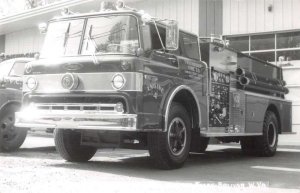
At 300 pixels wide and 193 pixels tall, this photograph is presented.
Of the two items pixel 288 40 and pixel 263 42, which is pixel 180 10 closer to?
pixel 263 42

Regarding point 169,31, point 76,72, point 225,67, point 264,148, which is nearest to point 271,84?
point 264,148

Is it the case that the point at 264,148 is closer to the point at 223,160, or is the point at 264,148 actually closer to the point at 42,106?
the point at 223,160

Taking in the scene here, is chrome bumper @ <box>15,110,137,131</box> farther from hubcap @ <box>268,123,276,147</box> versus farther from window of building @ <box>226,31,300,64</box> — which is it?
window of building @ <box>226,31,300,64</box>

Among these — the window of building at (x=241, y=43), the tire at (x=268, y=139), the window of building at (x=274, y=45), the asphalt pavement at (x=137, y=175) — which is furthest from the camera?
the window of building at (x=241, y=43)

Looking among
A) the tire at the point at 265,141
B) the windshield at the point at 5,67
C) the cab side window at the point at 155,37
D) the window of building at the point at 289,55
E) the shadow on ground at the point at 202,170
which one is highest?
the window of building at the point at 289,55

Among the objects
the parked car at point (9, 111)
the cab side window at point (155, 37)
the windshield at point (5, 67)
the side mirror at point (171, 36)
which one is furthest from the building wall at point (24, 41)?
the side mirror at point (171, 36)

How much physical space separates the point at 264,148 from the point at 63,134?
15.8ft

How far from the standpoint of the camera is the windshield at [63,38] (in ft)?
25.5

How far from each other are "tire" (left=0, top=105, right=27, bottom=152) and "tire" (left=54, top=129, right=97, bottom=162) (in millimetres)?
2006

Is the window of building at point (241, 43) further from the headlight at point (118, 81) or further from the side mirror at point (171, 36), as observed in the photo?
the headlight at point (118, 81)

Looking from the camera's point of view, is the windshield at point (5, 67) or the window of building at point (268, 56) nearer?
the windshield at point (5, 67)

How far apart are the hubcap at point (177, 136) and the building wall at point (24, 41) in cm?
1558

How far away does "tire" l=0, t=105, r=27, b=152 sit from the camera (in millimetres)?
9883

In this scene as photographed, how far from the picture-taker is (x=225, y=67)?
9.66 metres
